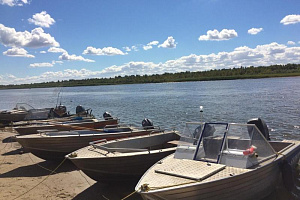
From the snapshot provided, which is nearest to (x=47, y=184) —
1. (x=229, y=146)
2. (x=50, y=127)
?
(x=50, y=127)

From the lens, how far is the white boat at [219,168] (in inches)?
221

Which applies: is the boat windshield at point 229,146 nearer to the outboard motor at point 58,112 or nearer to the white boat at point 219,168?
the white boat at point 219,168

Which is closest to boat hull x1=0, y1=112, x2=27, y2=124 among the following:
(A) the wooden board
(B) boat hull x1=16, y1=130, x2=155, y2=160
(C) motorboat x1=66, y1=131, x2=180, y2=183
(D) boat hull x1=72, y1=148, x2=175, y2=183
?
(B) boat hull x1=16, y1=130, x2=155, y2=160

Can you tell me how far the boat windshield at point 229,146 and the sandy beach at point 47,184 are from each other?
219 cm

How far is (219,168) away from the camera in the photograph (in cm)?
624

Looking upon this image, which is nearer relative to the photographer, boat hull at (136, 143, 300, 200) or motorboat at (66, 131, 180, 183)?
boat hull at (136, 143, 300, 200)

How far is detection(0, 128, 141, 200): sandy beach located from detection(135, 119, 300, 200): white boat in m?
2.02

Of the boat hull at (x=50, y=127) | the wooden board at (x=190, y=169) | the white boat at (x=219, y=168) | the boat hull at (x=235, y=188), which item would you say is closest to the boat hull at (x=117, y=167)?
the white boat at (x=219, y=168)

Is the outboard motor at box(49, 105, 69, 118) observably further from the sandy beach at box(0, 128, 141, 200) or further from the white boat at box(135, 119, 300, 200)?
the white boat at box(135, 119, 300, 200)

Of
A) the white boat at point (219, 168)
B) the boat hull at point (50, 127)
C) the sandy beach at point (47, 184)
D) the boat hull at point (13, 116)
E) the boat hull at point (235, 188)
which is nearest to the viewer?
the boat hull at point (235, 188)

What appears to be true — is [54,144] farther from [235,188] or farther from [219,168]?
[235,188]

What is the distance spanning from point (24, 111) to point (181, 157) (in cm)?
1897

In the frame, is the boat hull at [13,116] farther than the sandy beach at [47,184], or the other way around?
the boat hull at [13,116]

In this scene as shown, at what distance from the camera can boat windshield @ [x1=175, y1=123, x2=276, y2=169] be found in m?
6.61
